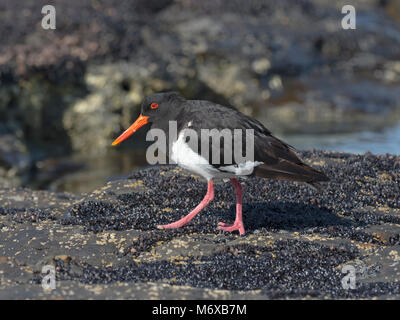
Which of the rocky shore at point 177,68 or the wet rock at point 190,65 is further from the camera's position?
the wet rock at point 190,65

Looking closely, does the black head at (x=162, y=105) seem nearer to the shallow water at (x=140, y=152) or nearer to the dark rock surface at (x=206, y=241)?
the dark rock surface at (x=206, y=241)

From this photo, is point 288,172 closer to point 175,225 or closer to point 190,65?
point 175,225

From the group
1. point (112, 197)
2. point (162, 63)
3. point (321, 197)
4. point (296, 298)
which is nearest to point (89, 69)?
point (162, 63)

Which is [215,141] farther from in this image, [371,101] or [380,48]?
[380,48]

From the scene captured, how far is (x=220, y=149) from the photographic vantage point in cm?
757

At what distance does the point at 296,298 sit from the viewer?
19.4 ft

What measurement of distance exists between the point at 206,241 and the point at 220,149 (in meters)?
1.30

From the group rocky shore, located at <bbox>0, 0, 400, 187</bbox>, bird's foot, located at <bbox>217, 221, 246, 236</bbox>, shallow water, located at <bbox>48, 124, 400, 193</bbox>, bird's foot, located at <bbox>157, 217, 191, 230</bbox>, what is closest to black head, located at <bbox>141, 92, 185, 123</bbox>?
bird's foot, located at <bbox>157, 217, 191, 230</bbox>

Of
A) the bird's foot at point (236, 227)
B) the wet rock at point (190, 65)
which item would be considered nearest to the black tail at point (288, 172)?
the bird's foot at point (236, 227)

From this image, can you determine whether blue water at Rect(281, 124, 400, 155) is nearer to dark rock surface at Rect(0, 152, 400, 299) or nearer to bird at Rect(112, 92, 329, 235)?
dark rock surface at Rect(0, 152, 400, 299)

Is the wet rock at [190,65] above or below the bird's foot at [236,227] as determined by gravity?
above

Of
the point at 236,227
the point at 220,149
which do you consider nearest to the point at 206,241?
the point at 236,227

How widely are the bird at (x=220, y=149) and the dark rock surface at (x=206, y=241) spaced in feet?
1.72

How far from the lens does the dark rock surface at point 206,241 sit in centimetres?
631
